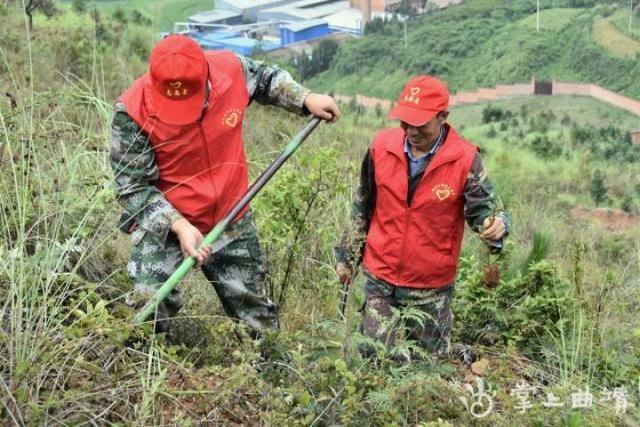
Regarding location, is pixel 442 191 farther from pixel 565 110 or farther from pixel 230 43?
pixel 565 110

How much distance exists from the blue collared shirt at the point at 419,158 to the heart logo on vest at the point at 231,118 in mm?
758

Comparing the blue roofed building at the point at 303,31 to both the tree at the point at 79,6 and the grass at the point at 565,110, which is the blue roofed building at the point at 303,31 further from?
the tree at the point at 79,6

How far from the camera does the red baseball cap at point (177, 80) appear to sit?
3.22m

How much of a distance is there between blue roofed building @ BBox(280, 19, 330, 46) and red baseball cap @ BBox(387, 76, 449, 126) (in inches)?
841

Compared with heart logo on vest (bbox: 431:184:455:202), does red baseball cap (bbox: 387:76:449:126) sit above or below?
above

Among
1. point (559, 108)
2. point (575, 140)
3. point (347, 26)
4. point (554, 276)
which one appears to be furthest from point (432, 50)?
point (554, 276)

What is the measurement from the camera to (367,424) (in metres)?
2.66

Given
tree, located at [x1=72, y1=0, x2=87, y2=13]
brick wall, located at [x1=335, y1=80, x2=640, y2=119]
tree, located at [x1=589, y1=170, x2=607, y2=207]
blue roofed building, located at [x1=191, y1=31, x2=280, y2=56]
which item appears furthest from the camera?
brick wall, located at [x1=335, y1=80, x2=640, y2=119]

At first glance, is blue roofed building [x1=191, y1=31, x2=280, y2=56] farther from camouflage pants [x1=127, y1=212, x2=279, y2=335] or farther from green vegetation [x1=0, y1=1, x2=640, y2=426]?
camouflage pants [x1=127, y1=212, x2=279, y2=335]

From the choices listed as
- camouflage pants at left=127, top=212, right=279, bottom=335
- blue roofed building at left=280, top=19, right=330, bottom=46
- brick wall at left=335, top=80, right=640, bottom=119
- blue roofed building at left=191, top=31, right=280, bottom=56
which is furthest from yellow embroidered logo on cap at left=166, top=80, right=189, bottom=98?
brick wall at left=335, top=80, right=640, bottom=119

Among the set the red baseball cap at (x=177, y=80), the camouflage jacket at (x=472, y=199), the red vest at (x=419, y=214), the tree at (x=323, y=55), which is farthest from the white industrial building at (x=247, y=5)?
the red baseball cap at (x=177, y=80)

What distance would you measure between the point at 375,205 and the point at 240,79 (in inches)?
33.9

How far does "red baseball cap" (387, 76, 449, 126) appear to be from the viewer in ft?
11.6

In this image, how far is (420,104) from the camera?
3.57 meters
